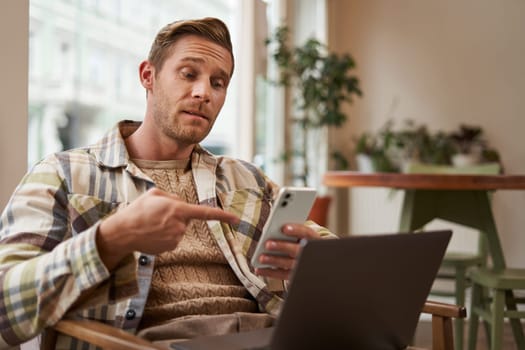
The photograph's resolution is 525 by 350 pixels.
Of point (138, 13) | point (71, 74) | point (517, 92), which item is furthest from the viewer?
point (517, 92)

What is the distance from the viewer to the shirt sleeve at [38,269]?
3.49ft

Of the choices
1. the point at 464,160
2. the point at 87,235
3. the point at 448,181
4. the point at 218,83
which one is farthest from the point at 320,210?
the point at 87,235

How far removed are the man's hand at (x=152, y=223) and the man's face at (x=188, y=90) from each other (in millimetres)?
462

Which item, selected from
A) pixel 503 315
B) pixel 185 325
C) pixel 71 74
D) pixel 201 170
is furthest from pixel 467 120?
pixel 185 325

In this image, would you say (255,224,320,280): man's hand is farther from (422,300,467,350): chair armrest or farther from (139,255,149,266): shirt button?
(422,300,467,350): chair armrest

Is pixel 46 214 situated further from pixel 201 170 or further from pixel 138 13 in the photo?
pixel 138 13

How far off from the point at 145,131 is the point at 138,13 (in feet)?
5.45

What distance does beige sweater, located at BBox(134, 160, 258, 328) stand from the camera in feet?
4.32

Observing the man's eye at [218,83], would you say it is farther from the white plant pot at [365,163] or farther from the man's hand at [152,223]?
the white plant pot at [365,163]

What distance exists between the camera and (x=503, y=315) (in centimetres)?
227

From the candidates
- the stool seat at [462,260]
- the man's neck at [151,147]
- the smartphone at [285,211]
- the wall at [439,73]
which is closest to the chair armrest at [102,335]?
the smartphone at [285,211]

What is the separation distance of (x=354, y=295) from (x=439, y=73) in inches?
171

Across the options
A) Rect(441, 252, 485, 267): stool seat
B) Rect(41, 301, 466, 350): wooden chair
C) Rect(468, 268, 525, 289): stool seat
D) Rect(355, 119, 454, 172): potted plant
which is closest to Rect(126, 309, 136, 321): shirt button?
Rect(41, 301, 466, 350): wooden chair

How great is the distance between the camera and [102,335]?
3.30 ft
